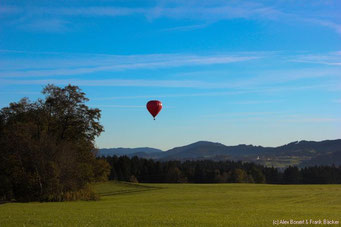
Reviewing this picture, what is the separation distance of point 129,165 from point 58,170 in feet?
304

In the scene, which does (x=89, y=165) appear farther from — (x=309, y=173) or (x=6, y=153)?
(x=309, y=173)

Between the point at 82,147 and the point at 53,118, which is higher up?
the point at 53,118

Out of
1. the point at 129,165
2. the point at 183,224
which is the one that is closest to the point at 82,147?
the point at 183,224

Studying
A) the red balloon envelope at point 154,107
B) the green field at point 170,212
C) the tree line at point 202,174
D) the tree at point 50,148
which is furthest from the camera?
the tree line at point 202,174

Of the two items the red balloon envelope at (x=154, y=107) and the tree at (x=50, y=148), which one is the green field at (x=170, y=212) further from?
the red balloon envelope at (x=154, y=107)

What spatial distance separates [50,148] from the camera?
179 ft

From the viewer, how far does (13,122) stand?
59.2 m

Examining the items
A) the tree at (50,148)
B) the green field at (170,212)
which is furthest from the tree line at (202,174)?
the green field at (170,212)

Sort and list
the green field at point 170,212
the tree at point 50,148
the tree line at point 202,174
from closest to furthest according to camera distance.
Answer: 1. the green field at point 170,212
2. the tree at point 50,148
3. the tree line at point 202,174

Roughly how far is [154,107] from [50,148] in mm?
15657

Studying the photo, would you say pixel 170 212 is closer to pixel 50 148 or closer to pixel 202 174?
pixel 50 148

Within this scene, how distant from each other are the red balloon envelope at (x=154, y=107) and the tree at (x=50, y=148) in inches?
343

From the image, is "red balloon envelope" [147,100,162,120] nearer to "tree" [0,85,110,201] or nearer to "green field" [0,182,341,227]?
"tree" [0,85,110,201]

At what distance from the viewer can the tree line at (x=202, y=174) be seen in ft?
480
